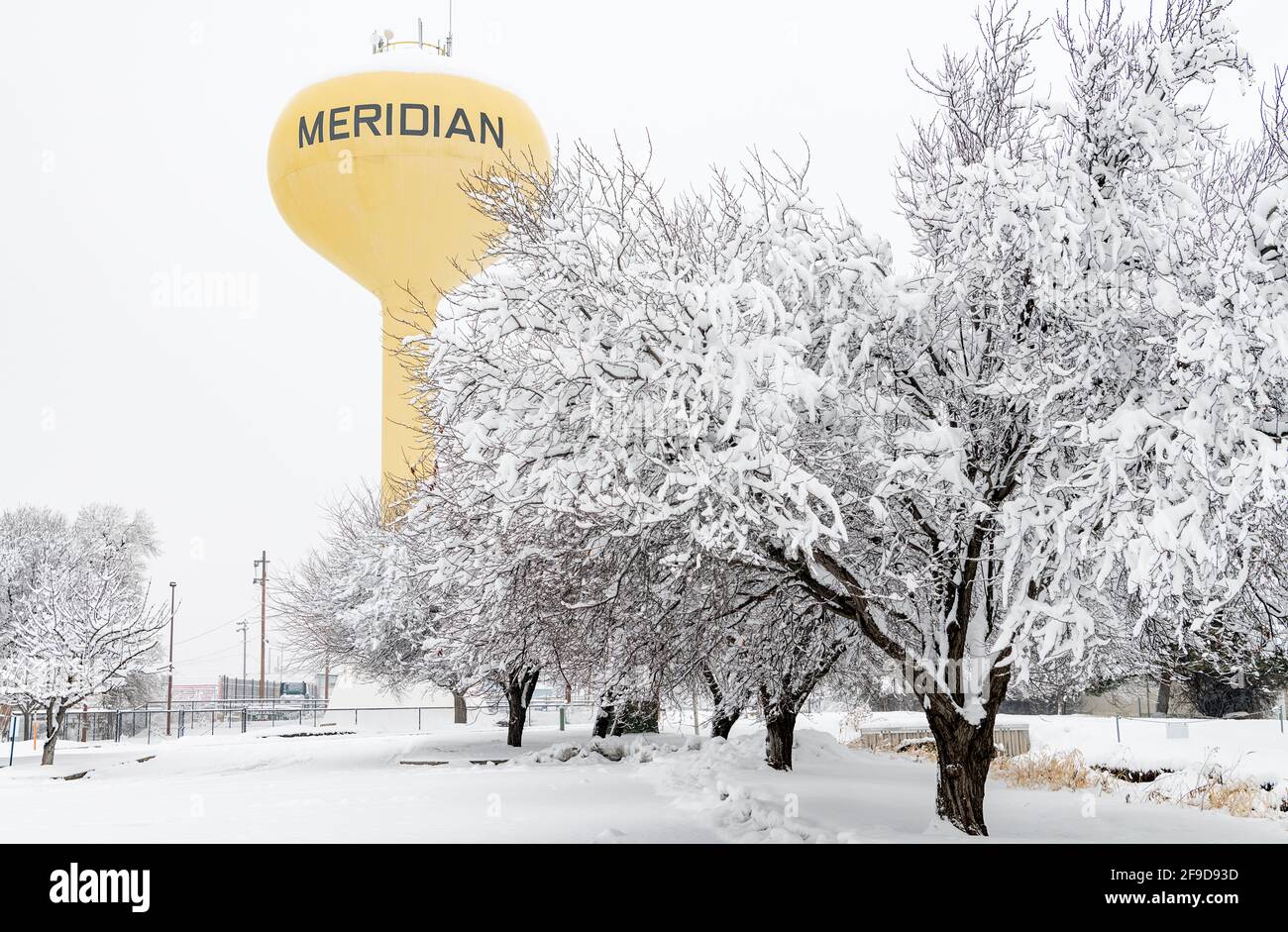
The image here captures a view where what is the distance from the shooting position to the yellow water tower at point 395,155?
105 ft

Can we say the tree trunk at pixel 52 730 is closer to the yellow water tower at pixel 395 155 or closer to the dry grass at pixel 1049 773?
the yellow water tower at pixel 395 155

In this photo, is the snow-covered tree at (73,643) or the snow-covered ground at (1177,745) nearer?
the snow-covered ground at (1177,745)

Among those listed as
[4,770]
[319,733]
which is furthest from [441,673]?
[319,733]

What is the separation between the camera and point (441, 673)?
24.2m

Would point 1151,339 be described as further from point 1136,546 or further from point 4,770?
point 4,770

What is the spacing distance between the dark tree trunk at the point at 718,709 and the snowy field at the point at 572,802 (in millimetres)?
345

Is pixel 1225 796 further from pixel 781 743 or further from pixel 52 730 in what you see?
pixel 52 730

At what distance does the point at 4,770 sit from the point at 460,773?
32.7 feet

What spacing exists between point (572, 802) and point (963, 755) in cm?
518

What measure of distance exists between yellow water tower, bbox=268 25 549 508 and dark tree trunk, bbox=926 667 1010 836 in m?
22.5

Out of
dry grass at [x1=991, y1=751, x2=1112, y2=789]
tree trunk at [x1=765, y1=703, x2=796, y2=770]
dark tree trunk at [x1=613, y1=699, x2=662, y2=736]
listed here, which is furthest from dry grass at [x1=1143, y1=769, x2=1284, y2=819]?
dark tree trunk at [x1=613, y1=699, x2=662, y2=736]

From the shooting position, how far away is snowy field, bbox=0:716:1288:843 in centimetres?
1085

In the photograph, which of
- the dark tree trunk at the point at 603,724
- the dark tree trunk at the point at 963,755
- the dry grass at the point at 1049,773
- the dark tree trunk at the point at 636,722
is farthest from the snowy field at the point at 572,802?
the dark tree trunk at the point at 603,724
